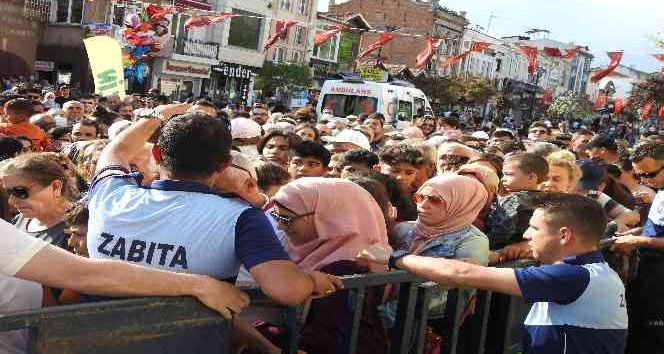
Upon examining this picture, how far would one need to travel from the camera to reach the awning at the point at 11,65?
25.7 m

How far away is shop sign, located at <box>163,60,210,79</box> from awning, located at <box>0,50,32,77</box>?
26.8 feet

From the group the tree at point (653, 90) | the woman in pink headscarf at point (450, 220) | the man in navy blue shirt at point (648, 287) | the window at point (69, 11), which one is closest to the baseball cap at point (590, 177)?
the man in navy blue shirt at point (648, 287)

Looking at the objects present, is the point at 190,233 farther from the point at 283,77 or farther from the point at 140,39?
the point at 283,77

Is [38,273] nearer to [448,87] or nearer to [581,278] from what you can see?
[581,278]

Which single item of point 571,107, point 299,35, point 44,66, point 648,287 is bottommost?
point 648,287

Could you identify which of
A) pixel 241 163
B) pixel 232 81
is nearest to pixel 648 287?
pixel 241 163

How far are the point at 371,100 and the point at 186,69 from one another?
20.1 metres

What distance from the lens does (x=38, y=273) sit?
2.09m

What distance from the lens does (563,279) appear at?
2.79m

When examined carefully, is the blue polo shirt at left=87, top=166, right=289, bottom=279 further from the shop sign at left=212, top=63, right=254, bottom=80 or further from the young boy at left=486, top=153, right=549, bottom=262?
the shop sign at left=212, top=63, right=254, bottom=80

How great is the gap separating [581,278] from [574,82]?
94236 millimetres

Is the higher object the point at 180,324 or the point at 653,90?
the point at 653,90

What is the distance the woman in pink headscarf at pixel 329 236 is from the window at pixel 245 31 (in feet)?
119

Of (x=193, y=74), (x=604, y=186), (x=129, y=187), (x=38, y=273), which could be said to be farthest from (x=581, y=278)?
(x=193, y=74)
